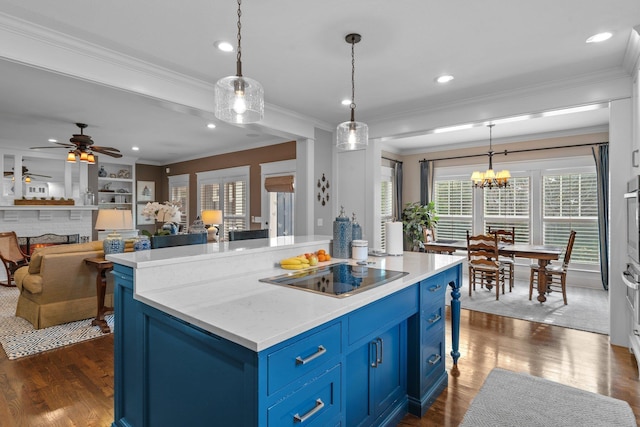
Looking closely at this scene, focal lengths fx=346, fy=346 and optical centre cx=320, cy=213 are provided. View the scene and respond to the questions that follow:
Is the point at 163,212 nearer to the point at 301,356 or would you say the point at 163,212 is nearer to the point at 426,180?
the point at 301,356

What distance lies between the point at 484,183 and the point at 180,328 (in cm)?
572

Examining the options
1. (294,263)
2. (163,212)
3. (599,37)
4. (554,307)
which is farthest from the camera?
(554,307)

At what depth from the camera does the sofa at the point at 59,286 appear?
3713mm

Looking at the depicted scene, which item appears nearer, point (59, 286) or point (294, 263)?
point (294, 263)

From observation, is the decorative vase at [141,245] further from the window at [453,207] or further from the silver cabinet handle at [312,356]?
the window at [453,207]

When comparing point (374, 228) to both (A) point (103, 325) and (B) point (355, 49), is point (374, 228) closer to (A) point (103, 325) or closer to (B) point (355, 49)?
(B) point (355, 49)

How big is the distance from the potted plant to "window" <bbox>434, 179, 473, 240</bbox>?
22cm

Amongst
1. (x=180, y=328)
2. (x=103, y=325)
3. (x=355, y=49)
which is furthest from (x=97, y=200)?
(x=180, y=328)

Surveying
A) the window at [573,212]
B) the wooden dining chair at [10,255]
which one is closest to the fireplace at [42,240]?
Answer: the wooden dining chair at [10,255]

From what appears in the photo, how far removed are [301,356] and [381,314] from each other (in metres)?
0.65

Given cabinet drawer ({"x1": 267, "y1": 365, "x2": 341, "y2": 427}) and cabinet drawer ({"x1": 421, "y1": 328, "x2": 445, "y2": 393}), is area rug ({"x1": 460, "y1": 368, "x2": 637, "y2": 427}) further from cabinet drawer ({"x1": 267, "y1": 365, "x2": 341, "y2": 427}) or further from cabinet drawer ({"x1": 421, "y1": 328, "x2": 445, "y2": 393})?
cabinet drawer ({"x1": 267, "y1": 365, "x2": 341, "y2": 427})

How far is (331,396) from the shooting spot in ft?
4.78

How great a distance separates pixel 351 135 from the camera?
2781mm

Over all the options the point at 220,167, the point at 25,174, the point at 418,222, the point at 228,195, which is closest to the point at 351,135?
the point at 418,222
